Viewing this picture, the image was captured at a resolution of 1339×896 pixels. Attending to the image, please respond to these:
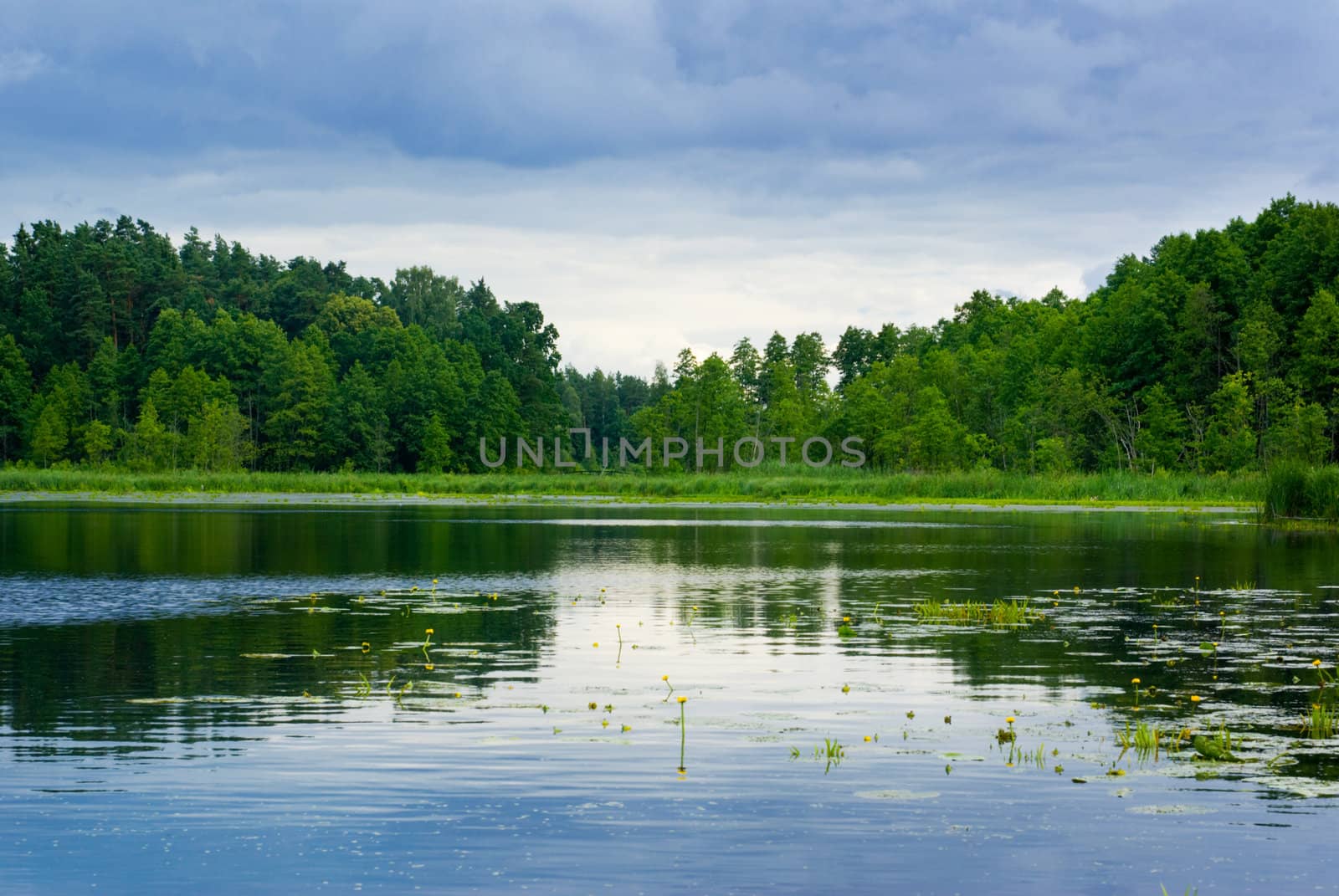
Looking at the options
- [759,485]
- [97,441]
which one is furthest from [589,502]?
[97,441]

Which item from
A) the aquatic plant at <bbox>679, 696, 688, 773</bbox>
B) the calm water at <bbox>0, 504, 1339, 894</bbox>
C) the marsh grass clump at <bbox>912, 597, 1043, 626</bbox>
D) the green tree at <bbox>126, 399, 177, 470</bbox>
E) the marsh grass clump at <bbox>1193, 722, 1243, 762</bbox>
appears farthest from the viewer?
the green tree at <bbox>126, 399, 177, 470</bbox>

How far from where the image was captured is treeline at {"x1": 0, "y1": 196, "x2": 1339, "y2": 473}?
9900 centimetres

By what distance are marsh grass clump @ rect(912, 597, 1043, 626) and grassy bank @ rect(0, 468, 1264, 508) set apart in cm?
3489

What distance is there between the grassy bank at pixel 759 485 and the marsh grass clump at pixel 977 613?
114 ft

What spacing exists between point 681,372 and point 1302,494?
90.5 meters

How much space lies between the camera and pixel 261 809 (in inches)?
432

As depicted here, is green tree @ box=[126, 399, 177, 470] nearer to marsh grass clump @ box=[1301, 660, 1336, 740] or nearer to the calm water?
the calm water

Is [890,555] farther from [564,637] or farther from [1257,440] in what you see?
[1257,440]

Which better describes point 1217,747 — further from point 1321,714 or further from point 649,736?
point 649,736

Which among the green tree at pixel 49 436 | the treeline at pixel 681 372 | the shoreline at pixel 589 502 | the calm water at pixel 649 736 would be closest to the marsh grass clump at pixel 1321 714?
Result: the calm water at pixel 649 736

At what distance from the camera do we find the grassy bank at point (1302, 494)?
167 ft

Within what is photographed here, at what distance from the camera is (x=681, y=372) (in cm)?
13912

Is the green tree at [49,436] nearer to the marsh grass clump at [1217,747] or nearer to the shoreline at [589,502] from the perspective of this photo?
the shoreline at [589,502]

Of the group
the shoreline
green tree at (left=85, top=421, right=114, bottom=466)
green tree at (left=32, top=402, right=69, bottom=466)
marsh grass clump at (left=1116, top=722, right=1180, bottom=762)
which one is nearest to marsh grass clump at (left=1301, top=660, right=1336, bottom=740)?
marsh grass clump at (left=1116, top=722, right=1180, bottom=762)
